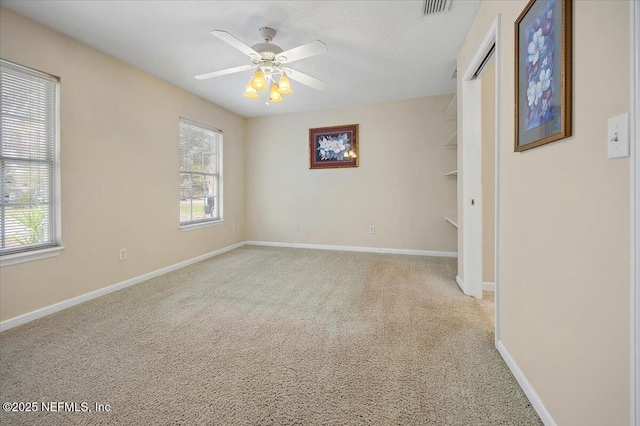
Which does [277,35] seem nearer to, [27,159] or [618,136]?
[27,159]

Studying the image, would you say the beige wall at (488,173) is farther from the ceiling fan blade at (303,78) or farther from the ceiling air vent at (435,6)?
the ceiling fan blade at (303,78)

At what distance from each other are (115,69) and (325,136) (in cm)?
310

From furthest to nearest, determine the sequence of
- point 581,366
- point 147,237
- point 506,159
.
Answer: point 147,237 → point 506,159 → point 581,366

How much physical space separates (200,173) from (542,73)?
4303mm

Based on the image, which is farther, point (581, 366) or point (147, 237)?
point (147, 237)

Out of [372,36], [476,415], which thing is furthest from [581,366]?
[372,36]

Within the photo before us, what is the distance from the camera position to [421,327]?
83.6 inches

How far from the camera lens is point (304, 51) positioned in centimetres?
226

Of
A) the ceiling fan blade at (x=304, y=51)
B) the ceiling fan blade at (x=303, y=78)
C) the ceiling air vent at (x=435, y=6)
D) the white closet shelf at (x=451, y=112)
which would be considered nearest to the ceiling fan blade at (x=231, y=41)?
the ceiling fan blade at (x=304, y=51)

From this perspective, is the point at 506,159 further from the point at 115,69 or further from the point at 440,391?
the point at 115,69

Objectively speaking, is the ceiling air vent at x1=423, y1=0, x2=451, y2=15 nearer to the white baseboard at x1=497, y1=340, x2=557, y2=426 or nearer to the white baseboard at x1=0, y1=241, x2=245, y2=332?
the white baseboard at x1=497, y1=340, x2=557, y2=426

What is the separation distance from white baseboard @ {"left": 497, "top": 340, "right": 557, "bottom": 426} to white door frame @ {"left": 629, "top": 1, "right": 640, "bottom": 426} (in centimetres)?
56

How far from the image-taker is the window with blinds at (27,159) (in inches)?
87.7

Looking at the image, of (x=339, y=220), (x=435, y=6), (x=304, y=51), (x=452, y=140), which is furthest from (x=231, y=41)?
(x=339, y=220)
